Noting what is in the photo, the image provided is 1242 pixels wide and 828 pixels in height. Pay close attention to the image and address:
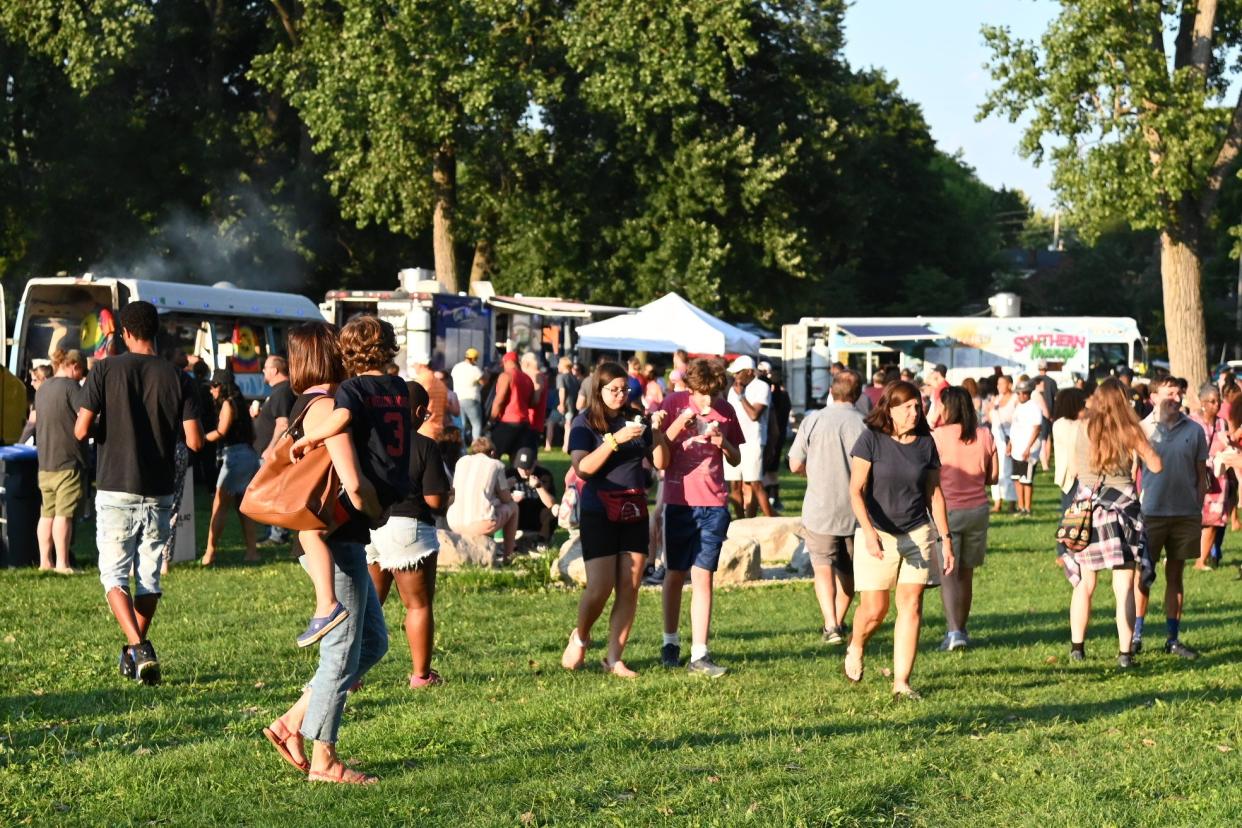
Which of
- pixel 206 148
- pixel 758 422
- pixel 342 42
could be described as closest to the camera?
pixel 758 422

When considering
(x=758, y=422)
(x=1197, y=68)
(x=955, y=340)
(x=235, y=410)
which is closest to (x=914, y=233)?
(x=955, y=340)

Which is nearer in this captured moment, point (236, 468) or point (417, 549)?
point (417, 549)

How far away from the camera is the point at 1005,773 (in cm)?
679

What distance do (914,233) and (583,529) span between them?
6109 centimetres

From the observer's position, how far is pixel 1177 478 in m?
10.6

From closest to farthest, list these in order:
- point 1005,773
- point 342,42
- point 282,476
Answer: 1. point 282,476
2. point 1005,773
3. point 342,42

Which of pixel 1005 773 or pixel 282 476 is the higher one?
pixel 282 476

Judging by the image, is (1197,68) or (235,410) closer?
(235,410)

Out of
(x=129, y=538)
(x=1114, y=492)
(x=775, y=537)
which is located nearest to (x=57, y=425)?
(x=129, y=538)

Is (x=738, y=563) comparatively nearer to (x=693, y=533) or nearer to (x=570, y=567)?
(x=570, y=567)

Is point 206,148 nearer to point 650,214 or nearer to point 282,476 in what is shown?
point 650,214

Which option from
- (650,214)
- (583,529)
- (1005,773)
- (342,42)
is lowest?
(1005,773)

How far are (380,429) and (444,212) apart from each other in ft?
107

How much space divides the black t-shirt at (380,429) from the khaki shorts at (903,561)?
3.10 meters
